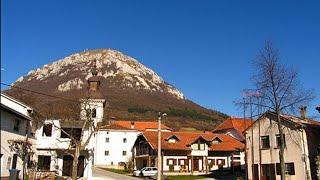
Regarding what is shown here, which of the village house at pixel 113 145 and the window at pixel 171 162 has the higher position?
the village house at pixel 113 145

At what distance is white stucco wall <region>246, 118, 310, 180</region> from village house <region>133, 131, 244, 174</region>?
63.9ft

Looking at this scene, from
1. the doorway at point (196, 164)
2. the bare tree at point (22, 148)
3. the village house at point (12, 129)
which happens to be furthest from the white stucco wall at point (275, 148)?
the village house at point (12, 129)

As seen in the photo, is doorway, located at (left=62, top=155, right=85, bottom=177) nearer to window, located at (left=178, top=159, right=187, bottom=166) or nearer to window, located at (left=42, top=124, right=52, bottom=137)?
window, located at (left=42, top=124, right=52, bottom=137)

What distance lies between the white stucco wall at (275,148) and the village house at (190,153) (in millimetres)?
19470

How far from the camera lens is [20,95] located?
64.2 m

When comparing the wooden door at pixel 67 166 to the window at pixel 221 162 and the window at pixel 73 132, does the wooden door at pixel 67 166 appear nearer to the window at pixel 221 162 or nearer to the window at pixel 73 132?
the window at pixel 73 132

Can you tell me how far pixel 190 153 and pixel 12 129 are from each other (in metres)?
35.3

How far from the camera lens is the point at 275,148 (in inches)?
1709

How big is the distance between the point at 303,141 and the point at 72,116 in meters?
26.2

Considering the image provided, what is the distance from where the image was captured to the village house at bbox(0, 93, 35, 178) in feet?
111

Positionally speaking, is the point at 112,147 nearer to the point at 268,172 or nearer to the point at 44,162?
the point at 44,162

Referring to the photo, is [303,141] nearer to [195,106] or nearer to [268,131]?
[268,131]

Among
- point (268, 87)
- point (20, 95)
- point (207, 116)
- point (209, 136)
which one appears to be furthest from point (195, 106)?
point (268, 87)

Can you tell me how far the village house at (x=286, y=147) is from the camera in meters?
40.8
